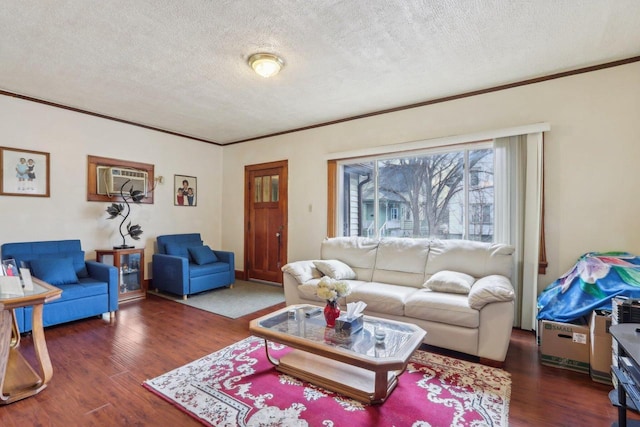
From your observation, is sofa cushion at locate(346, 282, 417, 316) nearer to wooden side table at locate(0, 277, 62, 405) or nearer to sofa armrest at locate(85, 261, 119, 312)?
wooden side table at locate(0, 277, 62, 405)

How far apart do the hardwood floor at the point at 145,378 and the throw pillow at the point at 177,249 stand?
51.6 inches

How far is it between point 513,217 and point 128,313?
181 inches

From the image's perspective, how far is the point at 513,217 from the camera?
3.27 m

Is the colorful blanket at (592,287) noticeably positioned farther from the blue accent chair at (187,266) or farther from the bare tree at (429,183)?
the blue accent chair at (187,266)

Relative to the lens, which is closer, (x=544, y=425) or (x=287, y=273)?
(x=544, y=425)

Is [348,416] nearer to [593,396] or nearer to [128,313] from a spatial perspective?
[593,396]

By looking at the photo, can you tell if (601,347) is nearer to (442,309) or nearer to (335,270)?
(442,309)

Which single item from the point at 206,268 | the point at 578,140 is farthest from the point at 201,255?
the point at 578,140

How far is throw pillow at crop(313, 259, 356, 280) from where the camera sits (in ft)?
11.6

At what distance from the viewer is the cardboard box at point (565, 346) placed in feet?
7.80

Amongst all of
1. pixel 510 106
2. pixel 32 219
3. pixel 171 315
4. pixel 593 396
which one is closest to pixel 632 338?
pixel 593 396

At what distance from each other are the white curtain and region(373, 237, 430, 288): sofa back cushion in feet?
2.81

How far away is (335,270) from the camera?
140 inches

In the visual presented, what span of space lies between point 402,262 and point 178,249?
3.41m
